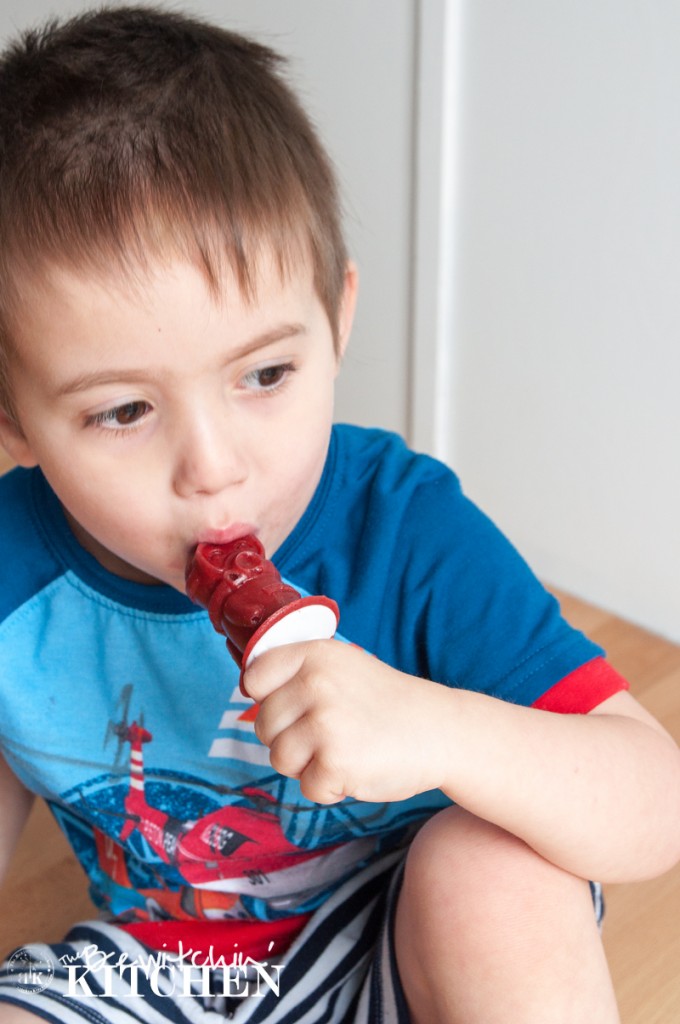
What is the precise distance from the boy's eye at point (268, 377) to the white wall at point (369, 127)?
2.45 ft

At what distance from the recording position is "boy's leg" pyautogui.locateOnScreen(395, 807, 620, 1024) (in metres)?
0.57

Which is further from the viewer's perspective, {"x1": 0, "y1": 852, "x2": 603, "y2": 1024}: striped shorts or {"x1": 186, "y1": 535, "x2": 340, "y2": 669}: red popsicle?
{"x1": 0, "y1": 852, "x2": 603, "y2": 1024}: striped shorts

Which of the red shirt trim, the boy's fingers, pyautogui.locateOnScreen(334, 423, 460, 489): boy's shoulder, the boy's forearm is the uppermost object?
pyautogui.locateOnScreen(334, 423, 460, 489): boy's shoulder

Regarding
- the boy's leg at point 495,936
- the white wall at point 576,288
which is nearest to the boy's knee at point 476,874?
the boy's leg at point 495,936

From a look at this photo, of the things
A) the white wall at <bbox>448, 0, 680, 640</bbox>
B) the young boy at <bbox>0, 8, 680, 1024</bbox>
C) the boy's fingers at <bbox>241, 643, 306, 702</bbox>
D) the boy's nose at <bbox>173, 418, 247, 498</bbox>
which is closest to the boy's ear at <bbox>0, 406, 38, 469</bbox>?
the young boy at <bbox>0, 8, 680, 1024</bbox>

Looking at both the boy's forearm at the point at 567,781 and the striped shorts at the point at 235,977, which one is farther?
the striped shorts at the point at 235,977

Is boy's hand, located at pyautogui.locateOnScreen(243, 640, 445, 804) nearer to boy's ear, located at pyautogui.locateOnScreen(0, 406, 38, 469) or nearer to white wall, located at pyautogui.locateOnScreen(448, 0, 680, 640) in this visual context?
boy's ear, located at pyautogui.locateOnScreen(0, 406, 38, 469)

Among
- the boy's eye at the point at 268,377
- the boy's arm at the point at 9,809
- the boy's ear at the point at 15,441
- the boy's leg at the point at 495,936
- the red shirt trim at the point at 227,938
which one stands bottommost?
the red shirt trim at the point at 227,938

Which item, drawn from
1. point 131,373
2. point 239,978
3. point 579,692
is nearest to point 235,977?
point 239,978

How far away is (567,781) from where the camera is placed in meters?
0.59

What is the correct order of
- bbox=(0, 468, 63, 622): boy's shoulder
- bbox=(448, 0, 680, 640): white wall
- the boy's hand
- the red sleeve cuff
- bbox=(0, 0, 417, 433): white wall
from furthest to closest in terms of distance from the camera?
bbox=(0, 0, 417, 433): white wall, bbox=(448, 0, 680, 640): white wall, bbox=(0, 468, 63, 622): boy's shoulder, the red sleeve cuff, the boy's hand

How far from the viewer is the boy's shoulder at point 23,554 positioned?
29.2 inches

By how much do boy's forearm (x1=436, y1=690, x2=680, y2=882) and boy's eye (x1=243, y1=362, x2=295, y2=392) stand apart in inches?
7.4

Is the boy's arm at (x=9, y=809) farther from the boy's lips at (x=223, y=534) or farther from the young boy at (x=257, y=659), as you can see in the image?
the boy's lips at (x=223, y=534)
